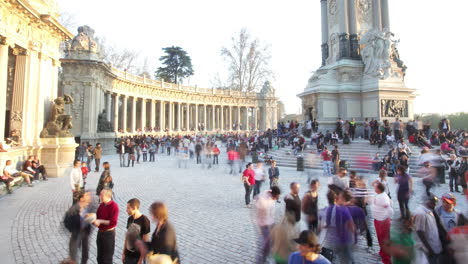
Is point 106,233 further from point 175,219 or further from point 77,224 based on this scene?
point 175,219

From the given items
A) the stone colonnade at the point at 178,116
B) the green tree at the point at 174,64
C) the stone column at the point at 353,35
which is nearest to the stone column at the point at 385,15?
the stone column at the point at 353,35

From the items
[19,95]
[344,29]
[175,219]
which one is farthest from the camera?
[344,29]

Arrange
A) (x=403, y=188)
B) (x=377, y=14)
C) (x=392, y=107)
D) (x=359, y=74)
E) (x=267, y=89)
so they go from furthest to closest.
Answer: (x=267, y=89) < (x=377, y=14) < (x=359, y=74) < (x=392, y=107) < (x=403, y=188)

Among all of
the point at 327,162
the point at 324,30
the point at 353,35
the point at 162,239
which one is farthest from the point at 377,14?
the point at 162,239

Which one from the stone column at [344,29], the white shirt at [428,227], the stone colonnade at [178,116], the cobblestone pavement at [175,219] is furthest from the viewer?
the stone colonnade at [178,116]

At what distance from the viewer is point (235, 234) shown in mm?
5695

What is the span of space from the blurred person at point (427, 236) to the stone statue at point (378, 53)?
16858 mm

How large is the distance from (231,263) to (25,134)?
13573mm

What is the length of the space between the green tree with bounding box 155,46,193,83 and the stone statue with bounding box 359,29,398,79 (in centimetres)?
4045

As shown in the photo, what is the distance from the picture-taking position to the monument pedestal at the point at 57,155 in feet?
45.5

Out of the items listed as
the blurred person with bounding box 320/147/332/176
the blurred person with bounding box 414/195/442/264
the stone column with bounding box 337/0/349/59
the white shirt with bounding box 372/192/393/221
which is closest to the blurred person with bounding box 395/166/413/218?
the white shirt with bounding box 372/192/393/221

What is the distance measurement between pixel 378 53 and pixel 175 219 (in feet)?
58.6

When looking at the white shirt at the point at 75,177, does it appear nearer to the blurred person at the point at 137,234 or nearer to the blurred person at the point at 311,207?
the blurred person at the point at 137,234

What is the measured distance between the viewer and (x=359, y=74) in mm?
19719
